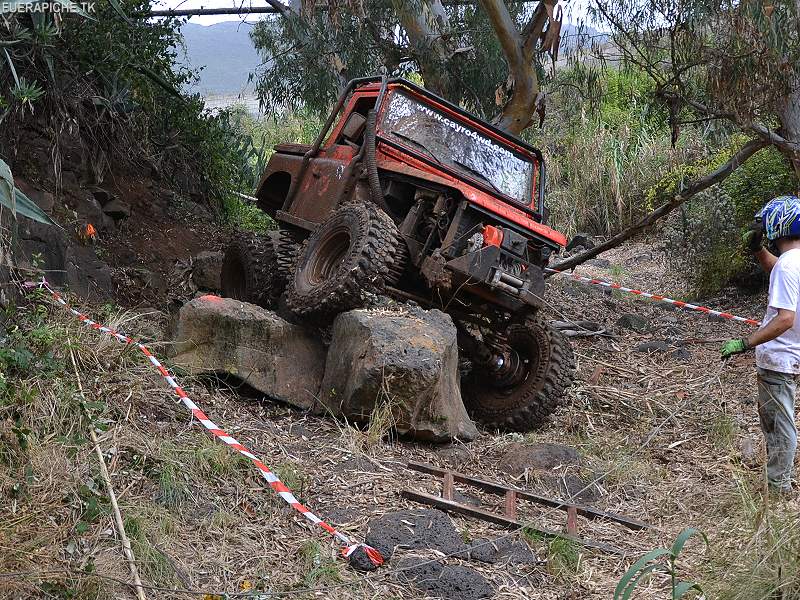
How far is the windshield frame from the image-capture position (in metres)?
7.35

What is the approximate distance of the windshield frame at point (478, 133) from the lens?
7348 mm

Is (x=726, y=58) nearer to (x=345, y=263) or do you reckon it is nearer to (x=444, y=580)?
(x=345, y=263)

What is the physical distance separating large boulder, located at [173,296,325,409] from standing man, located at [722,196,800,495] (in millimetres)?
2842

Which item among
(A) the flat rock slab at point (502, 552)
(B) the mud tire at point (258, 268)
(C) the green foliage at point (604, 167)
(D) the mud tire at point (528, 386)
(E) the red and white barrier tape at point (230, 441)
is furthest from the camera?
(C) the green foliage at point (604, 167)

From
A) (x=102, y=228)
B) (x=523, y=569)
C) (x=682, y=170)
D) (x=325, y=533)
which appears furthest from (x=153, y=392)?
(x=682, y=170)

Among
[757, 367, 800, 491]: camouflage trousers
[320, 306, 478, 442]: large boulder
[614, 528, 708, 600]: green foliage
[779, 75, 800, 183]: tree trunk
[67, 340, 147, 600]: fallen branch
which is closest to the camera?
[614, 528, 708, 600]: green foliage

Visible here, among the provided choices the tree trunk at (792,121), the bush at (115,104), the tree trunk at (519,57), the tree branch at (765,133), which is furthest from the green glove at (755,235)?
the bush at (115,104)

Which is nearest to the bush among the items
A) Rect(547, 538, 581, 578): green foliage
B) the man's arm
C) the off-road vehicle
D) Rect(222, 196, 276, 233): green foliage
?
Rect(222, 196, 276, 233): green foliage

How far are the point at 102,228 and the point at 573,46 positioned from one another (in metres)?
5.67

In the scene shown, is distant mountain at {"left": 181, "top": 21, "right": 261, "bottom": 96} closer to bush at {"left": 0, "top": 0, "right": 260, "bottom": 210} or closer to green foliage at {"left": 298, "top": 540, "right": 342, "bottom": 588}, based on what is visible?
bush at {"left": 0, "top": 0, "right": 260, "bottom": 210}

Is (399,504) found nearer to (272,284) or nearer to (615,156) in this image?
(272,284)

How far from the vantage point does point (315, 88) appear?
1265cm

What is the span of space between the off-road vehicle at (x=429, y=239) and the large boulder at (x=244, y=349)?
0.30 metres

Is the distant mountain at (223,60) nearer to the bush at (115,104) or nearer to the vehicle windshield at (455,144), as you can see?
the bush at (115,104)
